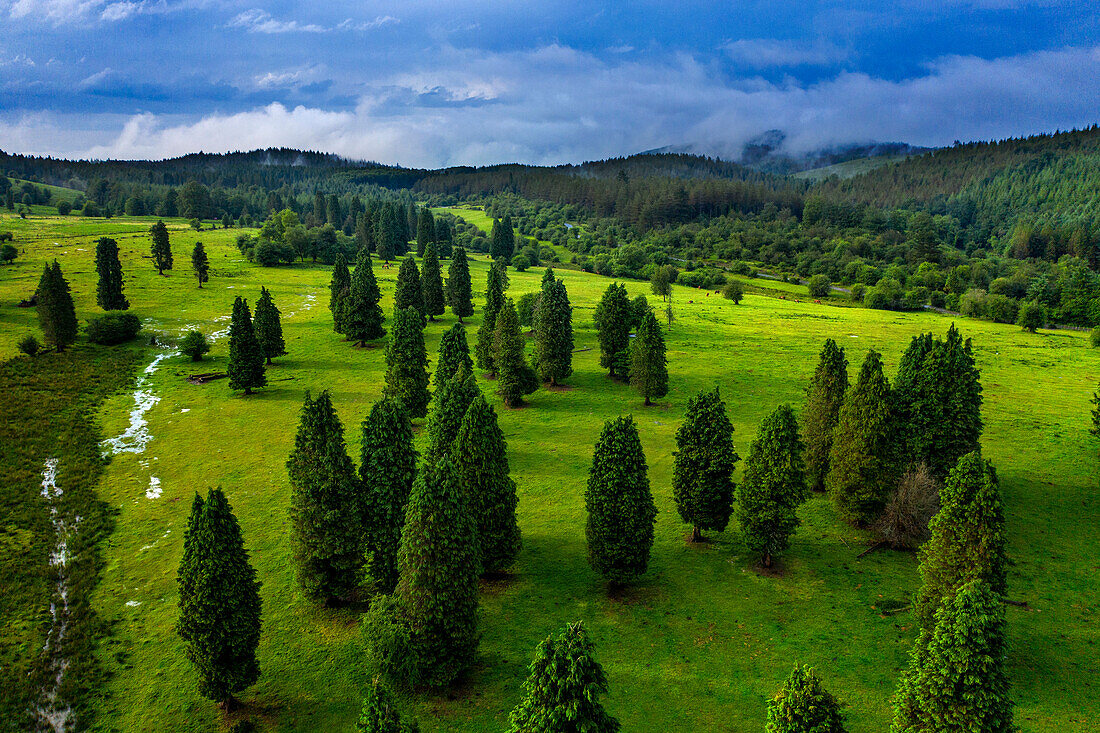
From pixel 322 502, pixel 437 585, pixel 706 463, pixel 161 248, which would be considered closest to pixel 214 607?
pixel 322 502

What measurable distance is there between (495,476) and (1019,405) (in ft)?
248

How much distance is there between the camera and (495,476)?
41.7m

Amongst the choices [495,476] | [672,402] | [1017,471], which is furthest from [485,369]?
[1017,471]

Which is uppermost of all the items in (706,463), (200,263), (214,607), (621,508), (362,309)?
(200,263)

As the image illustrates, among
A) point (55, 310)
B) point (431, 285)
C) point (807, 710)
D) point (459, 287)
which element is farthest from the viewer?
point (459, 287)

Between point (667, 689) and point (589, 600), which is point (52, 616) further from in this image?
point (667, 689)

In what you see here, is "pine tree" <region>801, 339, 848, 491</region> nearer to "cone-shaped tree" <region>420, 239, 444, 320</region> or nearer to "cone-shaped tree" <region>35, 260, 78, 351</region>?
"cone-shaped tree" <region>420, 239, 444, 320</region>

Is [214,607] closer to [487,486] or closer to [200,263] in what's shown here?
[487,486]

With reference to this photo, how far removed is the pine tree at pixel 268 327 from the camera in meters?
90.4

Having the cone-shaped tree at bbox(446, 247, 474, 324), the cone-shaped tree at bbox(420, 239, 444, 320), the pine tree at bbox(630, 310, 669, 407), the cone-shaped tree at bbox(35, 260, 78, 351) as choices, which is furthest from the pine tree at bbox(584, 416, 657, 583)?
the cone-shaped tree at bbox(35, 260, 78, 351)

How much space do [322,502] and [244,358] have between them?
47.2 metres

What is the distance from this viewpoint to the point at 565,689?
70.4 feet

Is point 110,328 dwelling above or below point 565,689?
above

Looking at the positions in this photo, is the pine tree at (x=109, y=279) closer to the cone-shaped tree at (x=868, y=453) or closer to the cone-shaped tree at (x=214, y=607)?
the cone-shaped tree at (x=214, y=607)
